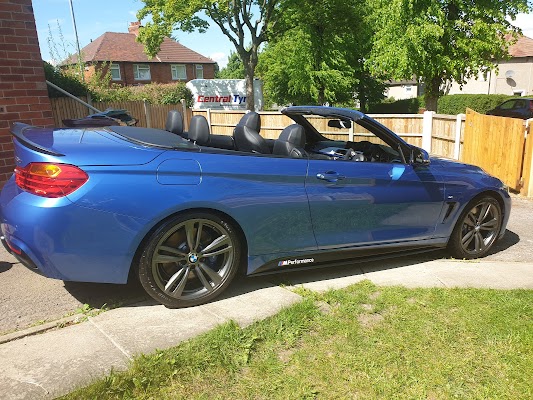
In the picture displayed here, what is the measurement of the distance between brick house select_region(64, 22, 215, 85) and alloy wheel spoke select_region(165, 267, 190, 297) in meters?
42.3

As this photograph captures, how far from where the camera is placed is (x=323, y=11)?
21.6 metres

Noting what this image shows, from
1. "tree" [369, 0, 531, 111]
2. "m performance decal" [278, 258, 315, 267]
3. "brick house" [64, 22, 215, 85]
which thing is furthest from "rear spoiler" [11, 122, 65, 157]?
"brick house" [64, 22, 215, 85]

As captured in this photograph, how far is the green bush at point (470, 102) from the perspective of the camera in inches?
1138

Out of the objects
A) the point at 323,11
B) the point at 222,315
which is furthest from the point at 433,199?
the point at 323,11

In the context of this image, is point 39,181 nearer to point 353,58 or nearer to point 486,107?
point 353,58

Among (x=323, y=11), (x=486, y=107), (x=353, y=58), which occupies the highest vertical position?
(x=323, y=11)

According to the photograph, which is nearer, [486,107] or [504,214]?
[504,214]

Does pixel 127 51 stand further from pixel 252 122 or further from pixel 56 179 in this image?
pixel 56 179

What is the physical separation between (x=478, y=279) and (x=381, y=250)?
2.94ft

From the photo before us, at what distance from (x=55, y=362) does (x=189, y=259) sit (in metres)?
1.08

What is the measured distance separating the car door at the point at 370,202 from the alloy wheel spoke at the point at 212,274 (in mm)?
896

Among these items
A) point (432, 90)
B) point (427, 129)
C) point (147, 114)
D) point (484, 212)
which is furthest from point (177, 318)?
point (432, 90)

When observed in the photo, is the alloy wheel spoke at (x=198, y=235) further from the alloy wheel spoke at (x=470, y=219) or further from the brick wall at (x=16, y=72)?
the brick wall at (x=16, y=72)

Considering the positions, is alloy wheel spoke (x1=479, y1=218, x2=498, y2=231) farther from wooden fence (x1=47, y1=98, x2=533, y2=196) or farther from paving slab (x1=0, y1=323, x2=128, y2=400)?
paving slab (x1=0, y1=323, x2=128, y2=400)
